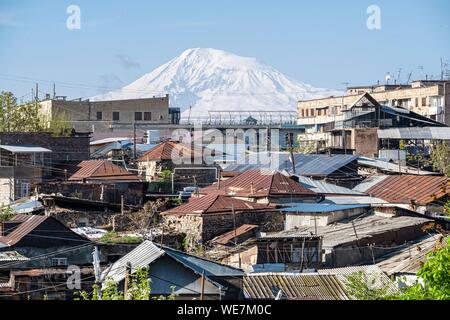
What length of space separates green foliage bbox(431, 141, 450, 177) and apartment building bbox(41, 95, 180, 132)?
1382 cm

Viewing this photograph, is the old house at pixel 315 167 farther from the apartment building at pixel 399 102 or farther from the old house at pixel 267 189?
the apartment building at pixel 399 102

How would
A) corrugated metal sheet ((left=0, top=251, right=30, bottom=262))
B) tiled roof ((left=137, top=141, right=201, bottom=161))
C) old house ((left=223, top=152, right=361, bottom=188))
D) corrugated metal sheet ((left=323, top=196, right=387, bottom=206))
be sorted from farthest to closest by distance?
1. tiled roof ((left=137, top=141, right=201, bottom=161))
2. old house ((left=223, top=152, right=361, bottom=188))
3. corrugated metal sheet ((left=323, top=196, right=387, bottom=206))
4. corrugated metal sheet ((left=0, top=251, right=30, bottom=262))

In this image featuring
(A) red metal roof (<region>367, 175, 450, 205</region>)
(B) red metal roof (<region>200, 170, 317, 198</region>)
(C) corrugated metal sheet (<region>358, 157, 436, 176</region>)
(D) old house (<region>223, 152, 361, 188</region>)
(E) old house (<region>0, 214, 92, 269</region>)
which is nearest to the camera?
(E) old house (<region>0, 214, 92, 269</region>)

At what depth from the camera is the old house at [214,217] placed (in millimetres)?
19547

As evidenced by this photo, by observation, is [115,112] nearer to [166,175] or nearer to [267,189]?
[166,175]

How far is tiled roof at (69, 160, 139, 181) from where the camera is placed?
83.0ft

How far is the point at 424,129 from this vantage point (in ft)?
110

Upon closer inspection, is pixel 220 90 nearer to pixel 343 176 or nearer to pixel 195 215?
pixel 343 176

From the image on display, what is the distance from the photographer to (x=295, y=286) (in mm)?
13508

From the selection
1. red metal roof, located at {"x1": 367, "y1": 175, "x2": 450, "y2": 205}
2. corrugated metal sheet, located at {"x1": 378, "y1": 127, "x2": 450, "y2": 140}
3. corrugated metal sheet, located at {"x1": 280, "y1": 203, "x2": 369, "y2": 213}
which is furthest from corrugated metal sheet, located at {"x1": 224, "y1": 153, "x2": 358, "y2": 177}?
corrugated metal sheet, located at {"x1": 378, "y1": 127, "x2": 450, "y2": 140}

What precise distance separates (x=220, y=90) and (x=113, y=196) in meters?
19.4

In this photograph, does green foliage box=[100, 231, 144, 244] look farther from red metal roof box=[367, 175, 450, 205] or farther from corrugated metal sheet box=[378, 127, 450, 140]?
corrugated metal sheet box=[378, 127, 450, 140]

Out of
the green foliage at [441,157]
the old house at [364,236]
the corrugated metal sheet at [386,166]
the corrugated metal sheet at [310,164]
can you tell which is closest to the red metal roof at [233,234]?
the old house at [364,236]
